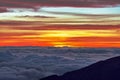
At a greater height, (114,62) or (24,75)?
(24,75)

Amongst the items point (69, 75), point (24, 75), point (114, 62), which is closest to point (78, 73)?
point (69, 75)

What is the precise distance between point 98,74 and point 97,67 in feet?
5.04

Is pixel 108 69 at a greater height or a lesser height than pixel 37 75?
lesser

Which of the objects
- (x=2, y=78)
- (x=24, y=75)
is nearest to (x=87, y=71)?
(x=2, y=78)

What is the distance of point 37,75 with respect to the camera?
4350 inches

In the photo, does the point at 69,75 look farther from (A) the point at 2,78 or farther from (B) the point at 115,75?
(A) the point at 2,78

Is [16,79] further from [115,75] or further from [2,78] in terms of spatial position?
[115,75]

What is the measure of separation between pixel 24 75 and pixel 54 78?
241 ft

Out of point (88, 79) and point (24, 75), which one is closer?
point (88, 79)

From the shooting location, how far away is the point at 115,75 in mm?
34969

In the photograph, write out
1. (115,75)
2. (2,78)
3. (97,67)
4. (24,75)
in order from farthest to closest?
1. (24,75)
2. (2,78)
3. (97,67)
4. (115,75)

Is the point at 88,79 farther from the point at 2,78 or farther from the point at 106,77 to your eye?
the point at 2,78

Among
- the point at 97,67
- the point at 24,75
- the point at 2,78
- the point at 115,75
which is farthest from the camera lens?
the point at 24,75

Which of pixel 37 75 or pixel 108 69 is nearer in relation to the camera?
pixel 108 69
